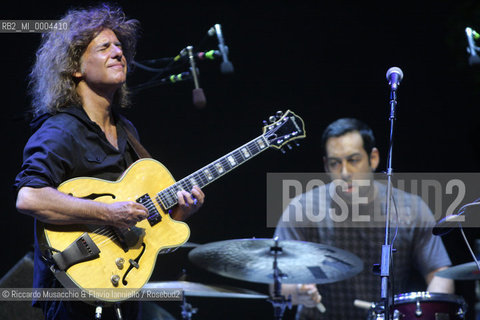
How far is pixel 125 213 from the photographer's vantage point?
9.80 feet

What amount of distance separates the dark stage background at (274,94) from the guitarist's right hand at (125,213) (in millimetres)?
2242

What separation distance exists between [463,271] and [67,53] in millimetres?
2741

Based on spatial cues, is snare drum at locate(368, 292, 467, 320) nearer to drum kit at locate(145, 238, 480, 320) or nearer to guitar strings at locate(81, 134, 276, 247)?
drum kit at locate(145, 238, 480, 320)

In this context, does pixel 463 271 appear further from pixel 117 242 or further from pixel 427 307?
pixel 117 242

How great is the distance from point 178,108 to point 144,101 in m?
0.28

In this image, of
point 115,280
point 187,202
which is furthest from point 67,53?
point 115,280

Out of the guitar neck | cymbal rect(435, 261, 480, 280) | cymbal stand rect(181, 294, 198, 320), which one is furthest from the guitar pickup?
cymbal rect(435, 261, 480, 280)

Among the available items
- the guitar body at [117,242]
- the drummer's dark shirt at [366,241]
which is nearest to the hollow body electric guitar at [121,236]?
the guitar body at [117,242]

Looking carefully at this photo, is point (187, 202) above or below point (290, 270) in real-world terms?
above

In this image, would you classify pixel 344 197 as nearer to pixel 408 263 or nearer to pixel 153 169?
pixel 408 263

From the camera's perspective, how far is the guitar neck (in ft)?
10.9

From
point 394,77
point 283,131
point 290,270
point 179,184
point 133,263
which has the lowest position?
point 290,270

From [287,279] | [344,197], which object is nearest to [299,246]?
[287,279]

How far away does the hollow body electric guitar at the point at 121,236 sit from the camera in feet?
9.59
